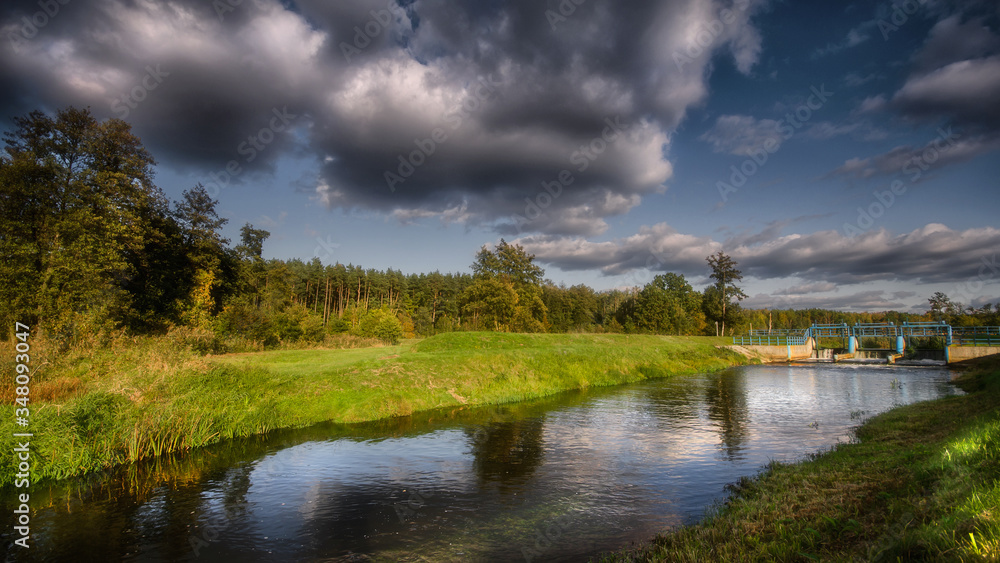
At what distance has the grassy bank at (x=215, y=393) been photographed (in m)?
13.5

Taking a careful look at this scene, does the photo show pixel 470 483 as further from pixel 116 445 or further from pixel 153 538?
pixel 116 445

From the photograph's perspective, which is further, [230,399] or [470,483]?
[230,399]

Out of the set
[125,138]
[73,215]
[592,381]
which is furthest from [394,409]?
[125,138]

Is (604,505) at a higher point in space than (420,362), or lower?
lower

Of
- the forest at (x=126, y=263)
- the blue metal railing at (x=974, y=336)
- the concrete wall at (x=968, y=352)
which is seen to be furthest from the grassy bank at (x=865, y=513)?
the blue metal railing at (x=974, y=336)

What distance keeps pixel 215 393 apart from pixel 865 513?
20.8 meters

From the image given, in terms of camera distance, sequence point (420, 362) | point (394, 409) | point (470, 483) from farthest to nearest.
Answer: point (420, 362) < point (394, 409) < point (470, 483)

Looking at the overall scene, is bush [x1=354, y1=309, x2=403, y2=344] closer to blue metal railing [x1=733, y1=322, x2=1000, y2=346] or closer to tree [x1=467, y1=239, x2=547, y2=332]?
tree [x1=467, y1=239, x2=547, y2=332]

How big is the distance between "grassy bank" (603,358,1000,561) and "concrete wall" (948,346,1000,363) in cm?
6211

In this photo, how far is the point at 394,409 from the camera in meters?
22.3

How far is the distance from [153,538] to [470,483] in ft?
24.1

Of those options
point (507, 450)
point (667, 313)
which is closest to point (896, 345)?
point (667, 313)

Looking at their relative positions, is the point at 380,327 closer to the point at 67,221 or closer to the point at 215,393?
the point at 67,221

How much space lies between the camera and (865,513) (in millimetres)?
7480
